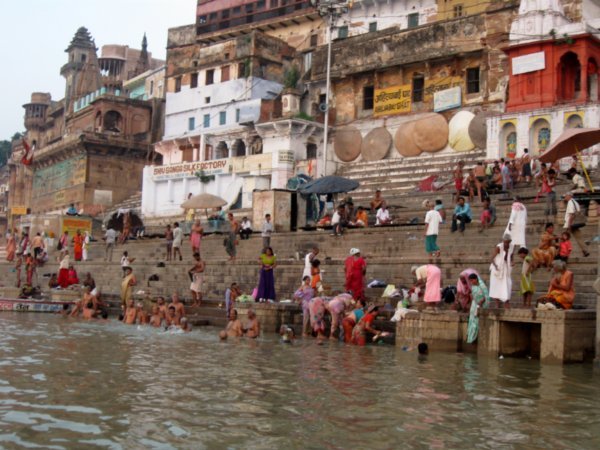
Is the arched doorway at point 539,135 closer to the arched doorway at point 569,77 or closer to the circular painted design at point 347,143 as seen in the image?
the arched doorway at point 569,77

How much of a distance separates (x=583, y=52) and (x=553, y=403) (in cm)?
1842

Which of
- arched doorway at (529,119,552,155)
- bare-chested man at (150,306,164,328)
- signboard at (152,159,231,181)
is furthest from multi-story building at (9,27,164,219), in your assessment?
bare-chested man at (150,306,164,328)

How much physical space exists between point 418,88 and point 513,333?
66.5ft

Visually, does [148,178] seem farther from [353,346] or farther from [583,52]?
[353,346]

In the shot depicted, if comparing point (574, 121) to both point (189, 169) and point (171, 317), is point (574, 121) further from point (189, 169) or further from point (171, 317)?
point (189, 169)

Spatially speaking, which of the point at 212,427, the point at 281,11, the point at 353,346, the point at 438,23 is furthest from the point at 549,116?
the point at 281,11

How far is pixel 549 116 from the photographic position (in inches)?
909

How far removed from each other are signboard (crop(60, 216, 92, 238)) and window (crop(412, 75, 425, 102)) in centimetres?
1656

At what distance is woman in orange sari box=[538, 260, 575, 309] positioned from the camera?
10.2 meters

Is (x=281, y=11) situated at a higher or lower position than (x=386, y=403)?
higher

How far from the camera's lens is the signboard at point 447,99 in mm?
28031

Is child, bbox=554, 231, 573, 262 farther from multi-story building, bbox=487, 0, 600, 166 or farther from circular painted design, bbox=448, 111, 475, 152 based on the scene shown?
circular painted design, bbox=448, 111, 475, 152

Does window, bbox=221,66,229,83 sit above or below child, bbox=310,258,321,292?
above

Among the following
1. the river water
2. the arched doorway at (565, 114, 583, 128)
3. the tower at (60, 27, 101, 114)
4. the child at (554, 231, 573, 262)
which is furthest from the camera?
the tower at (60, 27, 101, 114)
